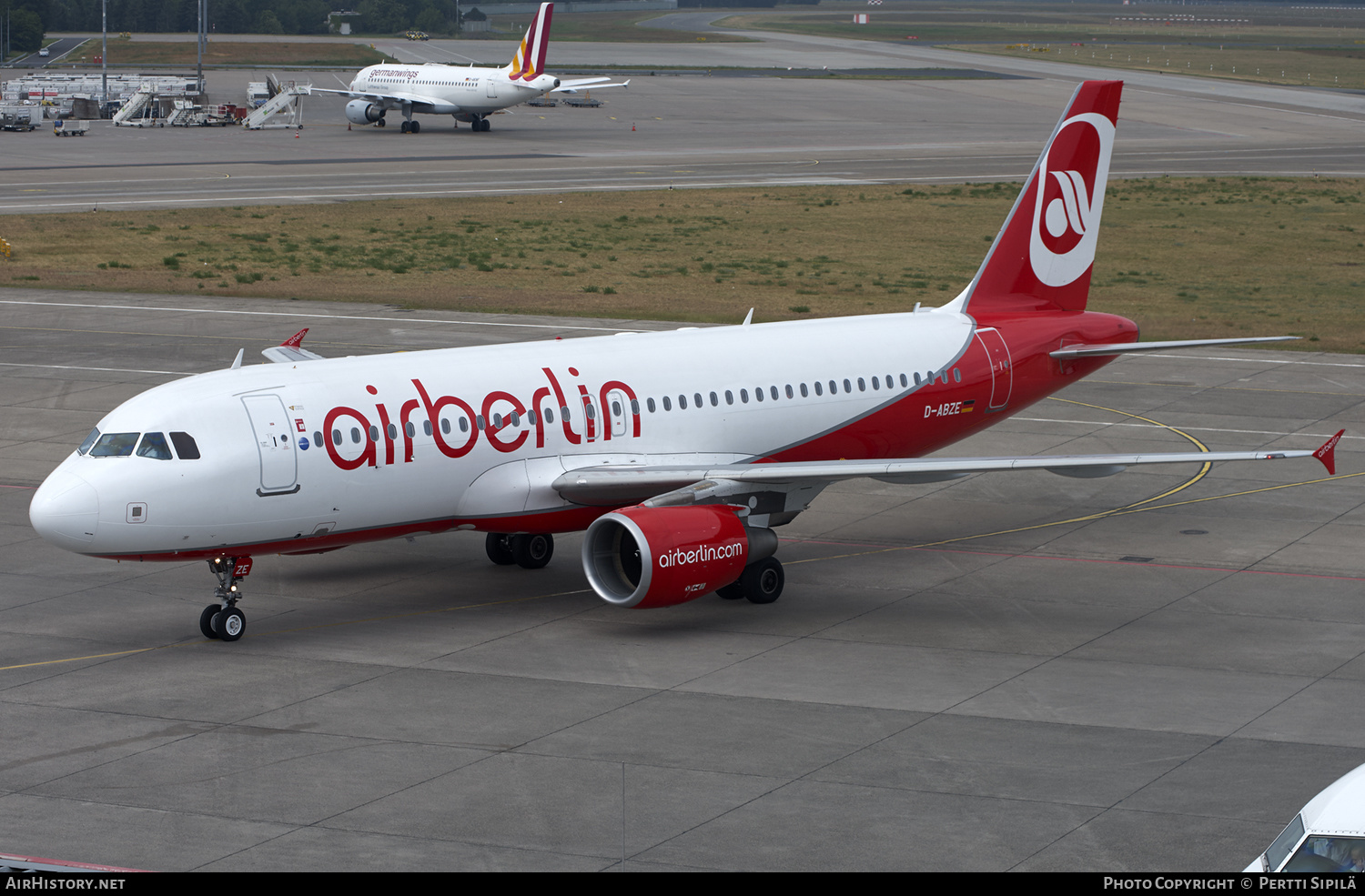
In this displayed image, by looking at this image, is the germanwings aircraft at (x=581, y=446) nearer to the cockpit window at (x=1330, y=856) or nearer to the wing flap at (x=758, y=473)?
the wing flap at (x=758, y=473)

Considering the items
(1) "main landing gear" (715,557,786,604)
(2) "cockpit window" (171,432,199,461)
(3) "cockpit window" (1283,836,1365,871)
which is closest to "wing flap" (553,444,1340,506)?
(1) "main landing gear" (715,557,786,604)

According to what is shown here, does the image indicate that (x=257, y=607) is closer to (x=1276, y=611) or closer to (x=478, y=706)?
(x=478, y=706)

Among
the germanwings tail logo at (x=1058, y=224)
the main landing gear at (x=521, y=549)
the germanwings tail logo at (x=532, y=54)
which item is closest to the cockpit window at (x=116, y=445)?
the main landing gear at (x=521, y=549)

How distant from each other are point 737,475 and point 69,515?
10.1 meters

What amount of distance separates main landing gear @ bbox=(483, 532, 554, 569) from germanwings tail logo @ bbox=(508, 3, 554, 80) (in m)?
92.6

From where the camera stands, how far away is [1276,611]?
25.7 metres

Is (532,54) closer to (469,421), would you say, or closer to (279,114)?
(279,114)

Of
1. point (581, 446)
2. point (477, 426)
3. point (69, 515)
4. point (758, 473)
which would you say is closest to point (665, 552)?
point (758, 473)

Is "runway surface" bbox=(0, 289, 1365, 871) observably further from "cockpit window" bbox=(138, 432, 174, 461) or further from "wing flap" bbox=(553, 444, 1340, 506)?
"wing flap" bbox=(553, 444, 1340, 506)

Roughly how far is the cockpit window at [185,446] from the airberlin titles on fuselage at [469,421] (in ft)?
6.28

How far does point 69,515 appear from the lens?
22.5 m

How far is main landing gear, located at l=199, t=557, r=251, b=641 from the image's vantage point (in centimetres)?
2397

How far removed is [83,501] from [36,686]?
2652 millimetres

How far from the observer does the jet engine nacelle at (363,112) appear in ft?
403
